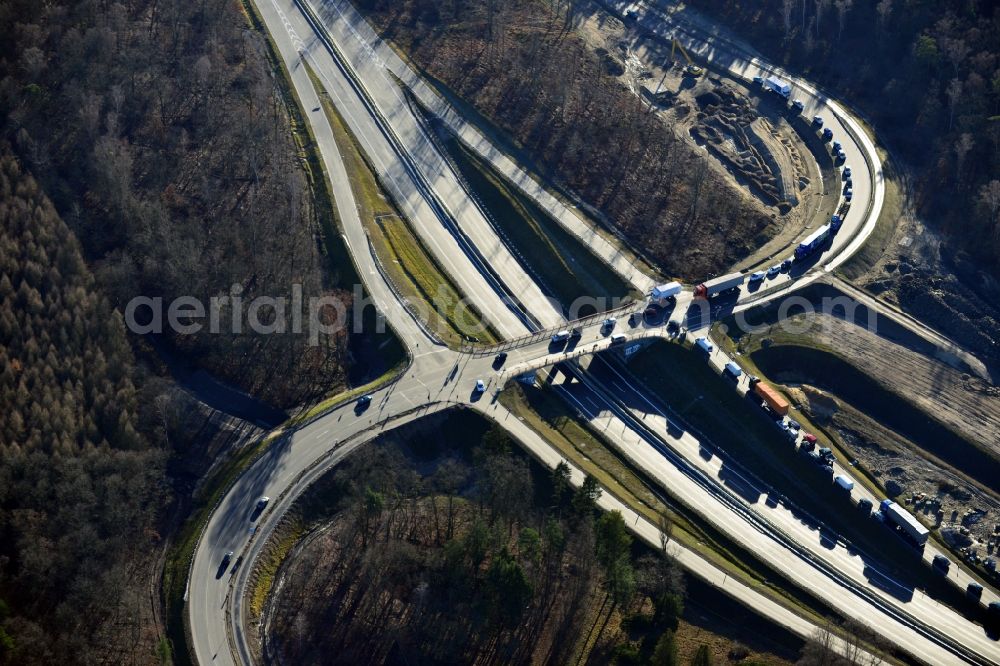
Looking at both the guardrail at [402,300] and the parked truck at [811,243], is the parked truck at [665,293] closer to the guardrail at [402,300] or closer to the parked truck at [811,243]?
the parked truck at [811,243]

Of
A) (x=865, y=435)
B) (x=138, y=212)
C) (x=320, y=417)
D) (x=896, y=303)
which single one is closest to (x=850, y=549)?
(x=865, y=435)

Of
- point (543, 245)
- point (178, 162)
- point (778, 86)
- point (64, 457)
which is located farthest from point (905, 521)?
point (178, 162)

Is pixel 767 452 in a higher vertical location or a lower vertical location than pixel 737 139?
lower

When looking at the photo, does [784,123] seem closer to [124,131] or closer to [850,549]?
[850,549]

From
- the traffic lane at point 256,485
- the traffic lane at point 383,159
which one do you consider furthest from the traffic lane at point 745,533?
the traffic lane at point 256,485

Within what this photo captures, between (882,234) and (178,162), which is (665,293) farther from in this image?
(178,162)

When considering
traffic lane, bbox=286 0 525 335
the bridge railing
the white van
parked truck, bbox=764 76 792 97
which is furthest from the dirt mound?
the white van
